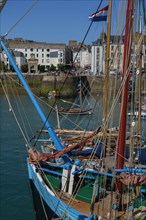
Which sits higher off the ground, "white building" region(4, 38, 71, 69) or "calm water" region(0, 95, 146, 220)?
"white building" region(4, 38, 71, 69)

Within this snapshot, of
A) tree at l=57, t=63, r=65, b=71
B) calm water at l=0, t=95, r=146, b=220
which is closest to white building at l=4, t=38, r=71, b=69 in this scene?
tree at l=57, t=63, r=65, b=71

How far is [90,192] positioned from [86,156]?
2.24 meters

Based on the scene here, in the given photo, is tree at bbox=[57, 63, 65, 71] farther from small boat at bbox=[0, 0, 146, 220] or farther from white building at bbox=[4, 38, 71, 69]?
small boat at bbox=[0, 0, 146, 220]

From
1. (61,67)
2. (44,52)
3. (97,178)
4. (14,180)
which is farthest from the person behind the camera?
(44,52)

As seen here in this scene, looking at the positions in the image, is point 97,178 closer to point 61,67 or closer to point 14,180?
point 14,180

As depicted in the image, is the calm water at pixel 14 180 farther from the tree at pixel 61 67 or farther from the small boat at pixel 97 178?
the tree at pixel 61 67

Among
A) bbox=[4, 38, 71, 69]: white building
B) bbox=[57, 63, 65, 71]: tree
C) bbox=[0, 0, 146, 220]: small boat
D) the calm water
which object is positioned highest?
bbox=[4, 38, 71, 69]: white building

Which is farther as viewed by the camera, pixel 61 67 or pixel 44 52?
pixel 44 52

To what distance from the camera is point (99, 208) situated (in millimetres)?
11516

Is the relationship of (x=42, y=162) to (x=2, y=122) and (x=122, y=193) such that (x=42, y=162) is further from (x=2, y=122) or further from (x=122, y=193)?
(x=2, y=122)

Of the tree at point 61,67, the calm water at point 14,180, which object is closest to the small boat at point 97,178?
the calm water at point 14,180

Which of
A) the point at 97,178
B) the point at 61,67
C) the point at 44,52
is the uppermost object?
the point at 44,52

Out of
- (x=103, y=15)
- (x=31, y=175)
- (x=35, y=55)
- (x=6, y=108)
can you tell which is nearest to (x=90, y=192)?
(x=31, y=175)

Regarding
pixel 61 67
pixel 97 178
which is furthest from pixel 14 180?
pixel 61 67
